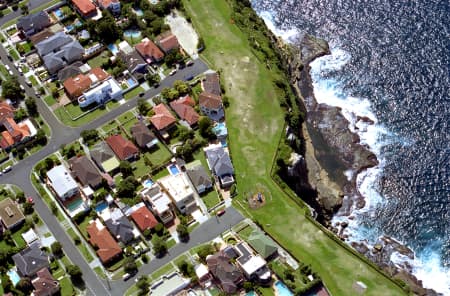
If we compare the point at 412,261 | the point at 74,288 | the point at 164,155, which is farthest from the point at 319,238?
the point at 74,288

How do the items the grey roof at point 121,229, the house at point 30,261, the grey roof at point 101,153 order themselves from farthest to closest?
the grey roof at point 101,153
the grey roof at point 121,229
the house at point 30,261

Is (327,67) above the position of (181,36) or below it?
below

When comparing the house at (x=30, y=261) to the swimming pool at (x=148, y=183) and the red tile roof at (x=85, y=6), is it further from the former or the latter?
the red tile roof at (x=85, y=6)

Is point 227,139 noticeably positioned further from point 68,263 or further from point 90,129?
point 68,263

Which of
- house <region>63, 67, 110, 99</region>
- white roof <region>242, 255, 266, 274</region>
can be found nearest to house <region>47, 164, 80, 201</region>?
house <region>63, 67, 110, 99</region>

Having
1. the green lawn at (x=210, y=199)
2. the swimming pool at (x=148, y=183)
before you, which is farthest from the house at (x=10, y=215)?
the green lawn at (x=210, y=199)

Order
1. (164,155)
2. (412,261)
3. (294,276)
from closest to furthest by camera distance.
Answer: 1. (294,276)
2. (412,261)
3. (164,155)
